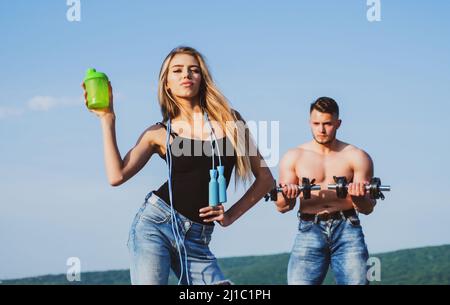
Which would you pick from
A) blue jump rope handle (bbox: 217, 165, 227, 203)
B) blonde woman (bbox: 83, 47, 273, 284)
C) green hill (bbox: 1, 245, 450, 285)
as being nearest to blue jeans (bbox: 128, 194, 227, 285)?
blonde woman (bbox: 83, 47, 273, 284)

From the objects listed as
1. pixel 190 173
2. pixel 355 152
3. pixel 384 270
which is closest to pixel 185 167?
pixel 190 173

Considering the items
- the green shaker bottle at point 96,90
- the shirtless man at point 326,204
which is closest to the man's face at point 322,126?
the shirtless man at point 326,204

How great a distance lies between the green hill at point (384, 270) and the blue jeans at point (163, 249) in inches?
314

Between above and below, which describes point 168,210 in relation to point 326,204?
above

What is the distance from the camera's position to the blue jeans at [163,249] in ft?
20.4

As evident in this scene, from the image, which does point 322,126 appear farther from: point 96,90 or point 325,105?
point 96,90

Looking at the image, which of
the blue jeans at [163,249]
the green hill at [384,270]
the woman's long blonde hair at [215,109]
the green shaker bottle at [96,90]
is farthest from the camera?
the green hill at [384,270]

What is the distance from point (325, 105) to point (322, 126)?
8.3 inches

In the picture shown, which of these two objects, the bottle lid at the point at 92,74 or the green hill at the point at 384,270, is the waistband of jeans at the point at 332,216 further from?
the green hill at the point at 384,270

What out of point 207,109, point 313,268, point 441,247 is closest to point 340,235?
point 313,268

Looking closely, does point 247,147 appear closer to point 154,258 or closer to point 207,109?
point 207,109

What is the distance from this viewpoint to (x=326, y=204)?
7.57m
